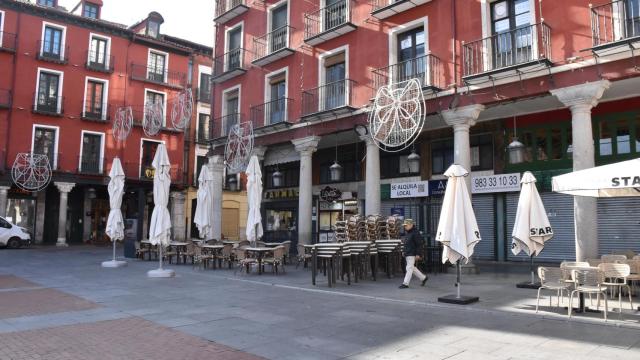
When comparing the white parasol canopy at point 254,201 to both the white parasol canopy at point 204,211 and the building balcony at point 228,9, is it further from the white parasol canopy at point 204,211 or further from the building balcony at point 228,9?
the building balcony at point 228,9

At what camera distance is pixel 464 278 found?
13695mm

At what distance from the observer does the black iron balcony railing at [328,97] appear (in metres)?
18.6

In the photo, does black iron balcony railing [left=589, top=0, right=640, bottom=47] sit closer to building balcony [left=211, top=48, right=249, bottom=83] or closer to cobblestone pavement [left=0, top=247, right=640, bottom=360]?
cobblestone pavement [left=0, top=247, right=640, bottom=360]

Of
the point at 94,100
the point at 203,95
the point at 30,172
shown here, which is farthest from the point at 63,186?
the point at 203,95

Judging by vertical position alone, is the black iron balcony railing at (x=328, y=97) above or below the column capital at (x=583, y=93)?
above

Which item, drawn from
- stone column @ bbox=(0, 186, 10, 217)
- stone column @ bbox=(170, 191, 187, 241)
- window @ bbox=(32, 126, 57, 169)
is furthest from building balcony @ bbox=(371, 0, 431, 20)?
stone column @ bbox=(0, 186, 10, 217)

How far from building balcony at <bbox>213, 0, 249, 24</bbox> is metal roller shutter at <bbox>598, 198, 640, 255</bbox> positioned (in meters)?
18.2

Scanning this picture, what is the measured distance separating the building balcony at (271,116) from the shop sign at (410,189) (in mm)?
5433

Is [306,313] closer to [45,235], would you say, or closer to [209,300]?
[209,300]

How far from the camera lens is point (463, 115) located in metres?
15.0

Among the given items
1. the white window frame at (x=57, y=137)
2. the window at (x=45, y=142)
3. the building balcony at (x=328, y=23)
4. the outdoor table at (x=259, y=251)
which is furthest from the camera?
the window at (x=45, y=142)

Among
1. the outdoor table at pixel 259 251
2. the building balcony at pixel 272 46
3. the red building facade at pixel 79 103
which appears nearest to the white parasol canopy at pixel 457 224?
the outdoor table at pixel 259 251

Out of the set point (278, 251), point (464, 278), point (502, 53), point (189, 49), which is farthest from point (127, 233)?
point (189, 49)

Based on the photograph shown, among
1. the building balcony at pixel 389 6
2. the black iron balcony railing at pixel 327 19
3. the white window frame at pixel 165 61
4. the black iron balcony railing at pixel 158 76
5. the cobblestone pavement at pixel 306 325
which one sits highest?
the white window frame at pixel 165 61
